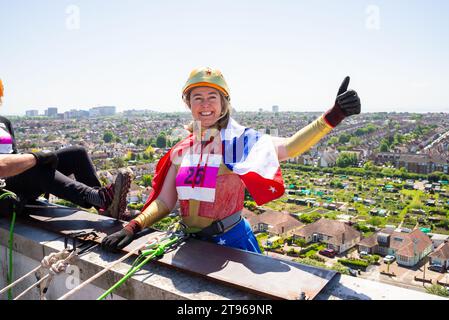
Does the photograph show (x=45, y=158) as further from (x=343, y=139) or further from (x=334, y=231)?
(x=343, y=139)

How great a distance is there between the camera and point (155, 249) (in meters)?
1.54

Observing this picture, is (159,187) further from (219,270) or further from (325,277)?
(325,277)

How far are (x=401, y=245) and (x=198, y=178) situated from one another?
63.4ft

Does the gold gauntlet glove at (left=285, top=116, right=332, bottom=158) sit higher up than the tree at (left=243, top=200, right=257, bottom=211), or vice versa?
the gold gauntlet glove at (left=285, top=116, right=332, bottom=158)

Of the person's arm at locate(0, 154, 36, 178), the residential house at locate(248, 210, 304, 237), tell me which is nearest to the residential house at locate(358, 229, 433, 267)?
the residential house at locate(248, 210, 304, 237)

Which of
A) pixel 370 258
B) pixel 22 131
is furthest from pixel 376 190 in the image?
pixel 22 131

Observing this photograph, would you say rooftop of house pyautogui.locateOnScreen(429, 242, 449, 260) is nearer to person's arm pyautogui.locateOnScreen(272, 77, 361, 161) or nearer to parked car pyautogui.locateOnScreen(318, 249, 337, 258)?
parked car pyautogui.locateOnScreen(318, 249, 337, 258)

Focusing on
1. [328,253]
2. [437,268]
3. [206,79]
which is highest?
[206,79]

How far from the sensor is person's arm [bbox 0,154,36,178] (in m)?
1.80

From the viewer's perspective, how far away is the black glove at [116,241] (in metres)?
1.63

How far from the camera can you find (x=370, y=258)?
18797 millimetres

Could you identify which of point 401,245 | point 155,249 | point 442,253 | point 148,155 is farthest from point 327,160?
point 155,249
